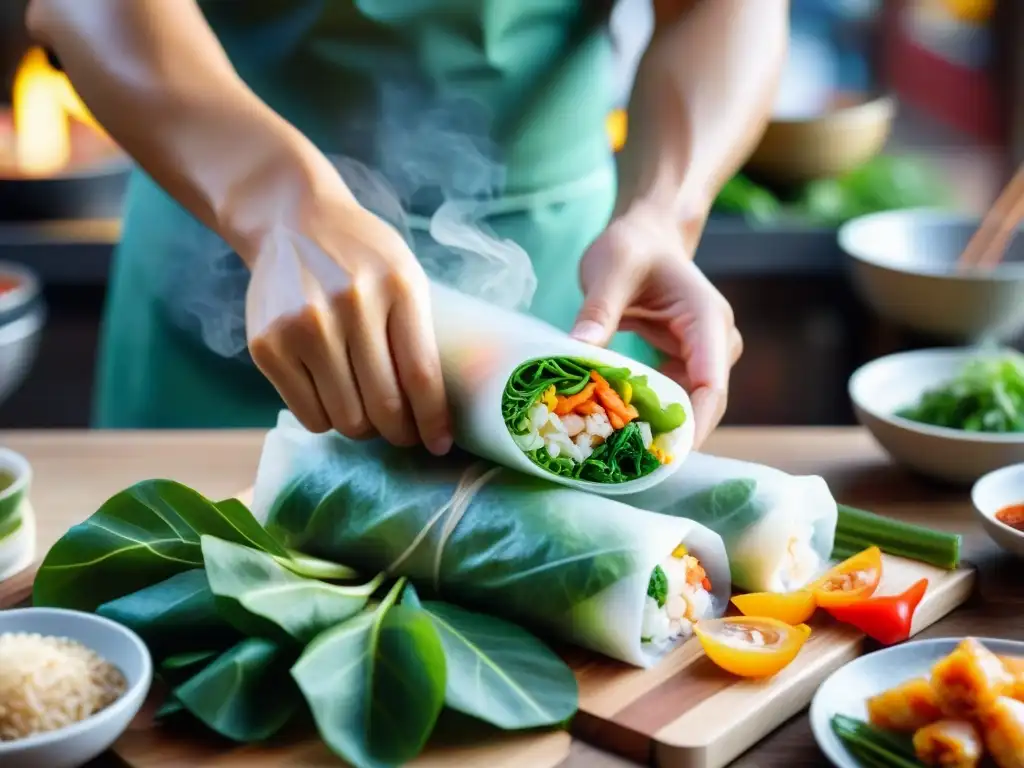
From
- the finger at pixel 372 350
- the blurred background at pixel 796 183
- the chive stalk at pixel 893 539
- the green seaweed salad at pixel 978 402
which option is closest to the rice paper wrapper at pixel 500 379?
the finger at pixel 372 350

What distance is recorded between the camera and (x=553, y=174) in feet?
8.99

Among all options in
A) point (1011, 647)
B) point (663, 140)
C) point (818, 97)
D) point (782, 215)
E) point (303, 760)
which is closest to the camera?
point (303, 760)

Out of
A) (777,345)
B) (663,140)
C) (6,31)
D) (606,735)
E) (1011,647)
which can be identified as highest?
(663,140)

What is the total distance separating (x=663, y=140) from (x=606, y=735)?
4.14 feet

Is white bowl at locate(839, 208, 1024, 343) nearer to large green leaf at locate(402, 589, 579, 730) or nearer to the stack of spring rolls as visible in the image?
the stack of spring rolls

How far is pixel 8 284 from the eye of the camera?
11.1 ft

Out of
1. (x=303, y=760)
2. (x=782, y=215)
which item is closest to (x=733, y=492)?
(x=303, y=760)

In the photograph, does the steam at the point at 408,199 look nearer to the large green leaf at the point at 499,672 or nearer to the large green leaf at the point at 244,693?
the large green leaf at the point at 499,672

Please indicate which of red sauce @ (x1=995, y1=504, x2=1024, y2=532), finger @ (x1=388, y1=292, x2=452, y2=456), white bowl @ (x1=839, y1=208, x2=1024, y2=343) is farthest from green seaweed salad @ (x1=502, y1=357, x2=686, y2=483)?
white bowl @ (x1=839, y1=208, x2=1024, y2=343)

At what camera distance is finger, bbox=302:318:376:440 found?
1.81 m

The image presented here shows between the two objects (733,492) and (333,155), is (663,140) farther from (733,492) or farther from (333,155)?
(733,492)

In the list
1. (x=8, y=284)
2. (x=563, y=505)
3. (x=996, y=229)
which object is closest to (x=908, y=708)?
(x=563, y=505)

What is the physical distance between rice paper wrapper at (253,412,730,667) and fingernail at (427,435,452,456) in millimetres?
45

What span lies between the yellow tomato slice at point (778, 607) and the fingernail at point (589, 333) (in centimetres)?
47
